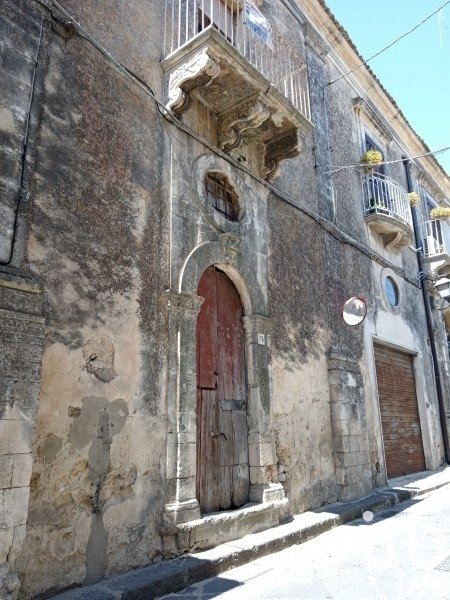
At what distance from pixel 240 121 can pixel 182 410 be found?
12.2 feet

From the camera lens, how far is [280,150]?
6.85 meters

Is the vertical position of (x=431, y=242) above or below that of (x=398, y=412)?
above

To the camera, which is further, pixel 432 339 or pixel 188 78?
pixel 432 339

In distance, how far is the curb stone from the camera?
3.50 meters

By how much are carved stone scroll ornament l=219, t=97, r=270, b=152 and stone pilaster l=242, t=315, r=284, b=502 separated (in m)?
2.33

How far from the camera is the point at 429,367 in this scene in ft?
38.5

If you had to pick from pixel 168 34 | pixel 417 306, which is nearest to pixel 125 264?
pixel 168 34

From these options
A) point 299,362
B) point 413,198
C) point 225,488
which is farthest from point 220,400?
point 413,198

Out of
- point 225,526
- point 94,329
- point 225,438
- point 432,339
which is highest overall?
point 432,339

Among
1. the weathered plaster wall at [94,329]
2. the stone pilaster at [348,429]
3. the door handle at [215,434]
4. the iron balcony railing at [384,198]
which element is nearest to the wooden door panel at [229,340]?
the door handle at [215,434]

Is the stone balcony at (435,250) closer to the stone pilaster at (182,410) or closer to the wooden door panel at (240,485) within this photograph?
the wooden door panel at (240,485)

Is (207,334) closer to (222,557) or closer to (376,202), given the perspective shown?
(222,557)

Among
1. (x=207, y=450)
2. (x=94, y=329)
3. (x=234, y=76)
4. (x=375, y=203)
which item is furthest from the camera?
(x=375, y=203)

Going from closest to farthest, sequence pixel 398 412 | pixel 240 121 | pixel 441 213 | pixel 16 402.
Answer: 1. pixel 16 402
2. pixel 240 121
3. pixel 398 412
4. pixel 441 213
